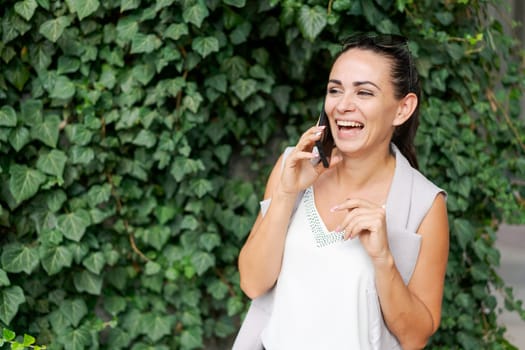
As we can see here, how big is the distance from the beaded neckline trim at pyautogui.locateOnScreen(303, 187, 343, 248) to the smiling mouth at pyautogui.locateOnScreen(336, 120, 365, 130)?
7.5 inches

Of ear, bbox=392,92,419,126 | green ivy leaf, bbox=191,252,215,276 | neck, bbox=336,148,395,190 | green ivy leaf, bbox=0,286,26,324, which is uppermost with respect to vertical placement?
ear, bbox=392,92,419,126

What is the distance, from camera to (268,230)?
1.92 meters

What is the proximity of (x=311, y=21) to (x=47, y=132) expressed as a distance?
0.97 metres

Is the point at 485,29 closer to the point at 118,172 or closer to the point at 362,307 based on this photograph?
the point at 118,172

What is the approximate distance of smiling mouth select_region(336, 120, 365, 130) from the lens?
6.19ft

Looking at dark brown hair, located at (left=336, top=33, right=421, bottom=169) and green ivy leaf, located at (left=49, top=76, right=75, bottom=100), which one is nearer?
dark brown hair, located at (left=336, top=33, right=421, bottom=169)

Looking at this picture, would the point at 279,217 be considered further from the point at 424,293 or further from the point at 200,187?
the point at 200,187

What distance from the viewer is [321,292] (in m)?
1.87

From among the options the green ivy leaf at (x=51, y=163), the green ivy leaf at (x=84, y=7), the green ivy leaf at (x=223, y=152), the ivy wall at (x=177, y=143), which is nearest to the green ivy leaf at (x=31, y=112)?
the ivy wall at (x=177, y=143)

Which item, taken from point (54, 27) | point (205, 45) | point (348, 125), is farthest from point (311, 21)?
point (348, 125)

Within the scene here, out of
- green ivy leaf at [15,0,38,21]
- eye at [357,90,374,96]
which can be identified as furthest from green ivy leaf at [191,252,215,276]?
eye at [357,90,374,96]

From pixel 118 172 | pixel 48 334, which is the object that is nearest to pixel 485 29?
pixel 118 172

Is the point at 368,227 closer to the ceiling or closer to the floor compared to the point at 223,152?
closer to the ceiling

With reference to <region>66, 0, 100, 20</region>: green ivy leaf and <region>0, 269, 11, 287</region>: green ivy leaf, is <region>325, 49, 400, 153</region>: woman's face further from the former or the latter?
<region>0, 269, 11, 287</region>: green ivy leaf
